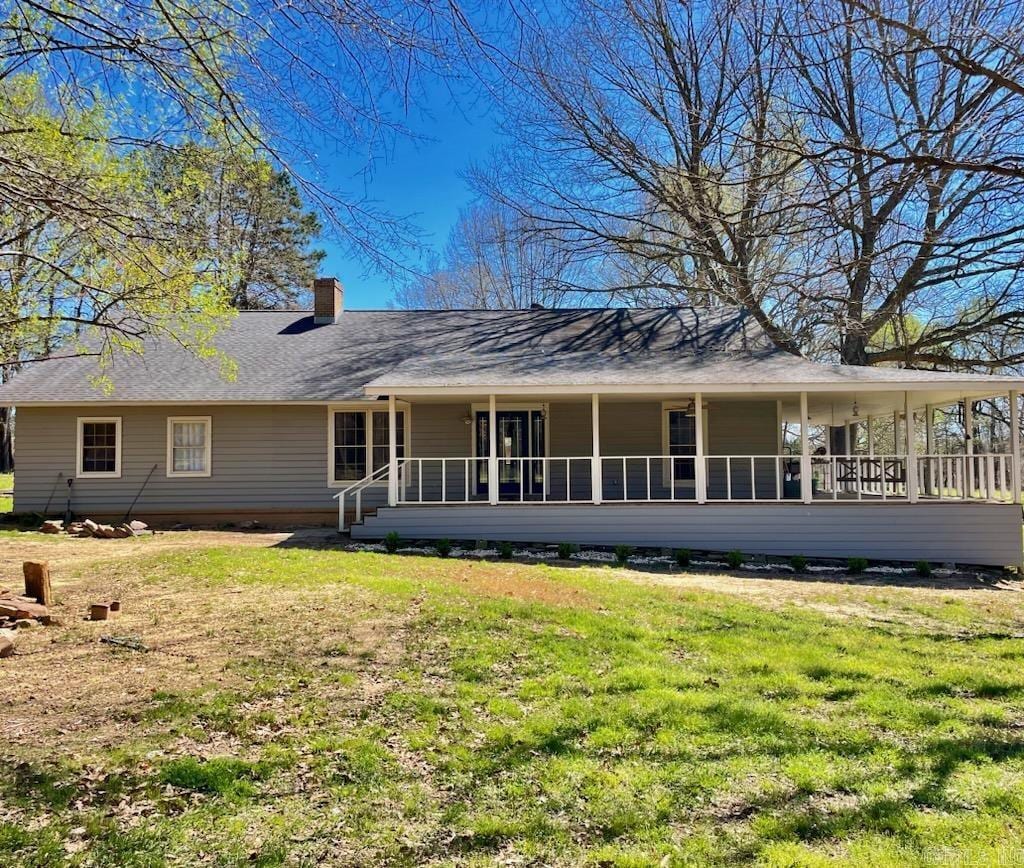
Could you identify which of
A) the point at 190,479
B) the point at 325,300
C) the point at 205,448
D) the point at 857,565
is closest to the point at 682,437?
the point at 857,565

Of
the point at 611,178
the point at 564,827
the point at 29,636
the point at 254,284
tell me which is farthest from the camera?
the point at 254,284

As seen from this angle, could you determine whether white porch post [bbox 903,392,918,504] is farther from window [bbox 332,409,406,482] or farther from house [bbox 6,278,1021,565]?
window [bbox 332,409,406,482]

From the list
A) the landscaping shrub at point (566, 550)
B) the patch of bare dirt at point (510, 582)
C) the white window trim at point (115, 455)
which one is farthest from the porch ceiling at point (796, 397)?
the white window trim at point (115, 455)

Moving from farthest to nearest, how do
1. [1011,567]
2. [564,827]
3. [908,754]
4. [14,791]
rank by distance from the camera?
1. [1011,567]
2. [908,754]
3. [14,791]
4. [564,827]

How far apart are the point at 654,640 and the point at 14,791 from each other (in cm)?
462

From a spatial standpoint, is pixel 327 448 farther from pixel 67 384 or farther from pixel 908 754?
pixel 908 754

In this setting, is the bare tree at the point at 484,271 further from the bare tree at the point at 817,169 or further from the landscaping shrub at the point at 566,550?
the landscaping shrub at the point at 566,550

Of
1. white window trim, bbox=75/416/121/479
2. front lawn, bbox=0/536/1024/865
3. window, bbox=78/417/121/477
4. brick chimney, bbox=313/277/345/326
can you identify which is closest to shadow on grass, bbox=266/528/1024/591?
front lawn, bbox=0/536/1024/865

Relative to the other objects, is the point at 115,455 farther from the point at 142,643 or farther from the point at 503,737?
the point at 503,737

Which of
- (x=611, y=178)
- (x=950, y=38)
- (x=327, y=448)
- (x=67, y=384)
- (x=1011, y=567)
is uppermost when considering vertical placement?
(x=611, y=178)

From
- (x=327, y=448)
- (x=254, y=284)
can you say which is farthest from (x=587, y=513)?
(x=254, y=284)

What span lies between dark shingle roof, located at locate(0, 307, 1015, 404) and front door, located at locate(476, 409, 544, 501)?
1.37 m

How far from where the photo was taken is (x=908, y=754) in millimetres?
3904

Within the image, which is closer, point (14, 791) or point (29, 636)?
point (14, 791)
